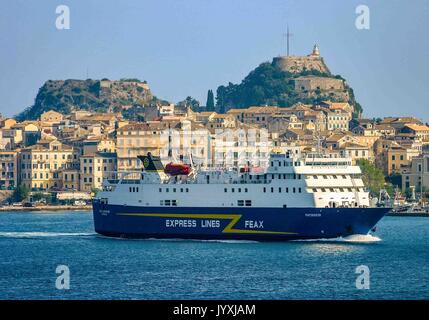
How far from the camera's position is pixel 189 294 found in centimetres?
3828

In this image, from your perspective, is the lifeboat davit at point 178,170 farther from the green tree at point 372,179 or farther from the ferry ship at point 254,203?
the green tree at point 372,179

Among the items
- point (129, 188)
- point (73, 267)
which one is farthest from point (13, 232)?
point (73, 267)

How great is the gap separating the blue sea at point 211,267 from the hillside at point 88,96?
323ft

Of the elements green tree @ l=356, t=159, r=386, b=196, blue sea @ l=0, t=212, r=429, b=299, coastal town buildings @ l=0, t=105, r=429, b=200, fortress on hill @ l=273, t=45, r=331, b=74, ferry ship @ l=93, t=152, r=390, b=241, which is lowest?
blue sea @ l=0, t=212, r=429, b=299

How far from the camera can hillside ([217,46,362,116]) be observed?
14738 cm

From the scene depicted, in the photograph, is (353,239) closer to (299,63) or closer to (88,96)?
(299,63)

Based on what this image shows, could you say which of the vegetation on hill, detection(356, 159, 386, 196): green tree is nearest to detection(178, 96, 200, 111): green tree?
the vegetation on hill

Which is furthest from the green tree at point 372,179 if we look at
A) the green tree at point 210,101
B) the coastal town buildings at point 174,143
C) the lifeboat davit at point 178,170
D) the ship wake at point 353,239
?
the green tree at point 210,101

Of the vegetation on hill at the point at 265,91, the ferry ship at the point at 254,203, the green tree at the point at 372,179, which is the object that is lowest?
the ferry ship at the point at 254,203

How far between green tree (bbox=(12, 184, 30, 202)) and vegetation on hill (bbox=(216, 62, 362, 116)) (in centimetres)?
4912

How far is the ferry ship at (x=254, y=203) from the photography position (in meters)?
51.4

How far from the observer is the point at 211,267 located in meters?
44.6

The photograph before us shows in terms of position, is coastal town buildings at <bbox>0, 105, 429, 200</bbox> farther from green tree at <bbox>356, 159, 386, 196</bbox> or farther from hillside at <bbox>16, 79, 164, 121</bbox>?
hillside at <bbox>16, 79, 164, 121</bbox>
